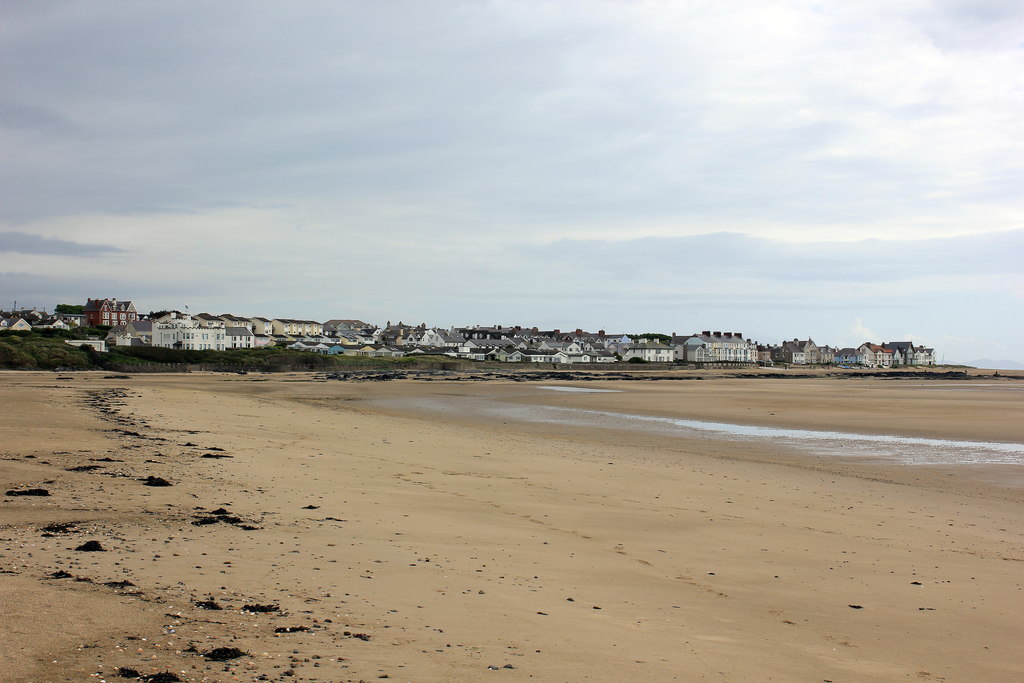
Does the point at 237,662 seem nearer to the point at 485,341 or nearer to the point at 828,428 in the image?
the point at 828,428

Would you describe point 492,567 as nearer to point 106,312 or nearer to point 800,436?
point 800,436

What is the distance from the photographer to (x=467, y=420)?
27.4m

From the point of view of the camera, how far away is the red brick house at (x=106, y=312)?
347 ft

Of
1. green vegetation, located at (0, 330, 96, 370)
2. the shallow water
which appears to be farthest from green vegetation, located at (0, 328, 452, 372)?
the shallow water

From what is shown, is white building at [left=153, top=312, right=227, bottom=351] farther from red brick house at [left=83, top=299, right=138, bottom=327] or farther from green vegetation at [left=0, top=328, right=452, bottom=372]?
red brick house at [left=83, top=299, right=138, bottom=327]

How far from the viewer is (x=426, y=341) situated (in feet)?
442

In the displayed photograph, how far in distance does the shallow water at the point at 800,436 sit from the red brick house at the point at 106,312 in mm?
89245

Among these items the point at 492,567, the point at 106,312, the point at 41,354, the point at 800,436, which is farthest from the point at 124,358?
the point at 492,567

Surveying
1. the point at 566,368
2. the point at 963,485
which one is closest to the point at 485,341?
the point at 566,368

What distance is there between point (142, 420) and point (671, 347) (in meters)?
134

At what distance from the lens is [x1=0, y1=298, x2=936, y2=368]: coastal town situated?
95.7 meters

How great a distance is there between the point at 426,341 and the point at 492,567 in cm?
12850

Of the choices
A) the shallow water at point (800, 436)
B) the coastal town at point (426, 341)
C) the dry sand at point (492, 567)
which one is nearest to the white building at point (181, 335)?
the coastal town at point (426, 341)

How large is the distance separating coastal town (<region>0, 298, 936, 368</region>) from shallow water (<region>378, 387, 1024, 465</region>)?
61.6 metres
